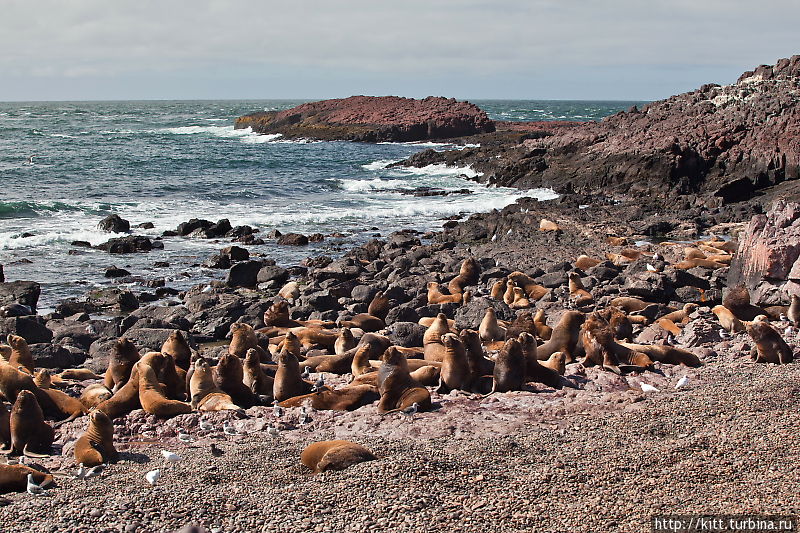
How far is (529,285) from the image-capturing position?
15.7m

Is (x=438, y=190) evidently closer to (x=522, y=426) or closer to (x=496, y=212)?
(x=496, y=212)

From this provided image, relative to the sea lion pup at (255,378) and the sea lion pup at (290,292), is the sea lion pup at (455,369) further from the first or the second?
the sea lion pup at (290,292)

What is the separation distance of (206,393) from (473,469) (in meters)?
3.69

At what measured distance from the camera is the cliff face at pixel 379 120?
69.4m

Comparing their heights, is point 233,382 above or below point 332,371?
above

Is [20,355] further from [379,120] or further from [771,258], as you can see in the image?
[379,120]

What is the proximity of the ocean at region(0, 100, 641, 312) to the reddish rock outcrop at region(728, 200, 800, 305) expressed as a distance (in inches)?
451

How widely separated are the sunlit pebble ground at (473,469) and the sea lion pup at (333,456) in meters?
0.11

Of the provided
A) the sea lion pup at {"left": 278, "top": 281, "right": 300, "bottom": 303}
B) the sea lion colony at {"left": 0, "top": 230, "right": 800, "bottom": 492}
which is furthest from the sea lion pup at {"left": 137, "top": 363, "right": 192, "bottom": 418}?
the sea lion pup at {"left": 278, "top": 281, "right": 300, "bottom": 303}

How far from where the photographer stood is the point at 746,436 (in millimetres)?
6906

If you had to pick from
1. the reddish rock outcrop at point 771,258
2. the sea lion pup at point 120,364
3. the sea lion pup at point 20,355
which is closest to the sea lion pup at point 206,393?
the sea lion pup at point 120,364

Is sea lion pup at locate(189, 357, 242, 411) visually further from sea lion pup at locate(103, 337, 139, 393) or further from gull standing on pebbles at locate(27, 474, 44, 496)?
gull standing on pebbles at locate(27, 474, 44, 496)

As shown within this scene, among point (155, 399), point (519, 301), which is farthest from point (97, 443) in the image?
point (519, 301)

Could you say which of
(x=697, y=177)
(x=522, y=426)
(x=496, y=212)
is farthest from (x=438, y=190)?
(x=522, y=426)
